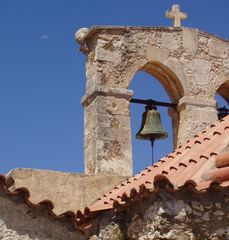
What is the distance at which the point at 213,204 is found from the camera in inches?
208

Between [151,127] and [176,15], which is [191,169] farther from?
[176,15]

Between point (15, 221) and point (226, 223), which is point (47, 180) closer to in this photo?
point (15, 221)

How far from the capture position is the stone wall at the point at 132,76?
820cm

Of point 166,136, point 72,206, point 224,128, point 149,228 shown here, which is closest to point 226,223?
point 149,228

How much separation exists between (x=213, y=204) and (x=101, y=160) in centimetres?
292

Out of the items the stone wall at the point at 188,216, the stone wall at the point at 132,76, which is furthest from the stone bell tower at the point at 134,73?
the stone wall at the point at 188,216

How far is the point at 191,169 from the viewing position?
587 cm

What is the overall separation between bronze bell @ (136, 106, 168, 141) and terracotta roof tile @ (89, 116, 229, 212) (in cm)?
110

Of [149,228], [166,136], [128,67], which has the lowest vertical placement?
[149,228]

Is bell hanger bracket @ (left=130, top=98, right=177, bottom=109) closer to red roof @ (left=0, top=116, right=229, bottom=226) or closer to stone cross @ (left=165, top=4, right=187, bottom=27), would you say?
stone cross @ (left=165, top=4, right=187, bottom=27)

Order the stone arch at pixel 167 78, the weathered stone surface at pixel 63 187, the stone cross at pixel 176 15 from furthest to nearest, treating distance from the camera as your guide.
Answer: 1. the stone cross at pixel 176 15
2. the stone arch at pixel 167 78
3. the weathered stone surface at pixel 63 187

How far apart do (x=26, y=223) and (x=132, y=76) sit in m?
3.28

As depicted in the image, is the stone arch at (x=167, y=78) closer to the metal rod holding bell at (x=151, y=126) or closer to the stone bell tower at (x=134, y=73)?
the stone bell tower at (x=134, y=73)

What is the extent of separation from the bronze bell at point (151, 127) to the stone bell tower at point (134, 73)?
0.97 feet
